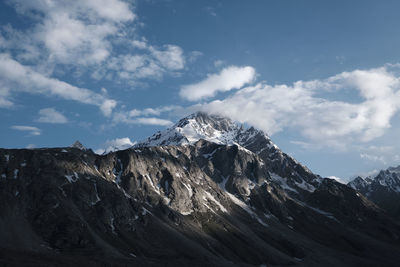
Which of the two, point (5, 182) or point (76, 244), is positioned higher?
point (5, 182)

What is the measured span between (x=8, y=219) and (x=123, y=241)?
57.1m

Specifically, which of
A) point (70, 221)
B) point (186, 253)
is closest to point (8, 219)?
point (70, 221)

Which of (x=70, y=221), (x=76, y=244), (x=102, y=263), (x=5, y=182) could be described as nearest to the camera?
(x=102, y=263)

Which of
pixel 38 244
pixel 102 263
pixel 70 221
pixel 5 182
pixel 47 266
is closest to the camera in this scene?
pixel 47 266

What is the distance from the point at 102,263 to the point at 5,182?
9209 cm

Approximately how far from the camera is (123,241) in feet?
626

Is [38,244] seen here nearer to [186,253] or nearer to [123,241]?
[123,241]

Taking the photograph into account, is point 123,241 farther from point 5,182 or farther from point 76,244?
point 5,182

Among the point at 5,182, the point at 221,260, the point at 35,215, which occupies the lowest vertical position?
the point at 221,260

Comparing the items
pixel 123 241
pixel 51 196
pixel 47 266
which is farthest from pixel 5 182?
pixel 47 266

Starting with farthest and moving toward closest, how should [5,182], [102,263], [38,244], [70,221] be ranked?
[5,182]
[70,221]
[38,244]
[102,263]

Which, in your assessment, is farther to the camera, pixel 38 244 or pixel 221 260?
pixel 221 260

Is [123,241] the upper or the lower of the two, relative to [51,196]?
lower

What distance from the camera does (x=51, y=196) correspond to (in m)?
200
